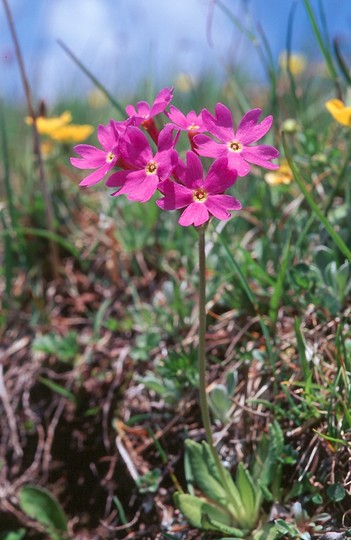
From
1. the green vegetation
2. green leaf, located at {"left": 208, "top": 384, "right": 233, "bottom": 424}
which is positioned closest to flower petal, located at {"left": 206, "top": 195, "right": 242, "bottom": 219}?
the green vegetation

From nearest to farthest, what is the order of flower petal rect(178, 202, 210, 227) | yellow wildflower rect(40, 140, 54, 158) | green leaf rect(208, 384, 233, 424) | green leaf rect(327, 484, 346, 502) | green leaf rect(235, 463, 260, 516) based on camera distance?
flower petal rect(178, 202, 210, 227) < green leaf rect(327, 484, 346, 502) < green leaf rect(235, 463, 260, 516) < green leaf rect(208, 384, 233, 424) < yellow wildflower rect(40, 140, 54, 158)

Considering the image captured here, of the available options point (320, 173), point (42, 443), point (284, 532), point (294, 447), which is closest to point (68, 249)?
point (42, 443)

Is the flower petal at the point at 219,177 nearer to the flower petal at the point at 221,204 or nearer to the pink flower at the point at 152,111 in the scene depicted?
the flower petal at the point at 221,204

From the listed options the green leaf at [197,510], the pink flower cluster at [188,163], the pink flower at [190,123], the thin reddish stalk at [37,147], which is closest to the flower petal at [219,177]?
the pink flower cluster at [188,163]

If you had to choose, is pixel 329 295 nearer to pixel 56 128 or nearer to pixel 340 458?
pixel 340 458

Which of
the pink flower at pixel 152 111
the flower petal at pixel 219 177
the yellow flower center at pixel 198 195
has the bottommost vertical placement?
the yellow flower center at pixel 198 195

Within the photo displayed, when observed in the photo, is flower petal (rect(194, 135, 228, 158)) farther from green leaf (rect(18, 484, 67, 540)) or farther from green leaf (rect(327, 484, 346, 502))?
green leaf (rect(18, 484, 67, 540))

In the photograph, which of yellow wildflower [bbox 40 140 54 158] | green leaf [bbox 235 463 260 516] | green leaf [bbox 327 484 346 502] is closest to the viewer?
green leaf [bbox 327 484 346 502]
